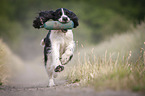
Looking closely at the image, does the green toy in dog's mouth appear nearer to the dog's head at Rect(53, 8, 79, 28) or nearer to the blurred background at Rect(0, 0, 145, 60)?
the dog's head at Rect(53, 8, 79, 28)

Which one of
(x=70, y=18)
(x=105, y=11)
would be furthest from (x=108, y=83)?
(x=105, y=11)

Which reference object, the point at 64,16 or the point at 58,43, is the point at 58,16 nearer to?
the point at 64,16

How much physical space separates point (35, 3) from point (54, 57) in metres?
37.2

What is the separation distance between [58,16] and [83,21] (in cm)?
2398

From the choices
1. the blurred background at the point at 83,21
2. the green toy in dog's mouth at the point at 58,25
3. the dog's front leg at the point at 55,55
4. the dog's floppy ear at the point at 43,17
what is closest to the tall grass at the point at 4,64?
the dog's floppy ear at the point at 43,17

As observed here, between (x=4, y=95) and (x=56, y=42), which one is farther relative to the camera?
(x=56, y=42)

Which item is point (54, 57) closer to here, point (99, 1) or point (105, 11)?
point (105, 11)

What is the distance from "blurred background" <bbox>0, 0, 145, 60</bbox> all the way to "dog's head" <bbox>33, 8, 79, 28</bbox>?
13.4 metres

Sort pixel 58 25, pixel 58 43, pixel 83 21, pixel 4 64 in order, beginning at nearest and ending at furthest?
1. pixel 58 25
2. pixel 58 43
3. pixel 4 64
4. pixel 83 21

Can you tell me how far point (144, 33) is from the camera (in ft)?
27.9

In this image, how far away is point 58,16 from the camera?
491 cm

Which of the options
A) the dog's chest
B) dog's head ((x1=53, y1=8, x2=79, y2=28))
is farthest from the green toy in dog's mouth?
the dog's chest

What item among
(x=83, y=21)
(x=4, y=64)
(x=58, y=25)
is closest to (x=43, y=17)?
(x=58, y=25)

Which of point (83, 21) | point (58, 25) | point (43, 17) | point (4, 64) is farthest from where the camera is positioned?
point (83, 21)
